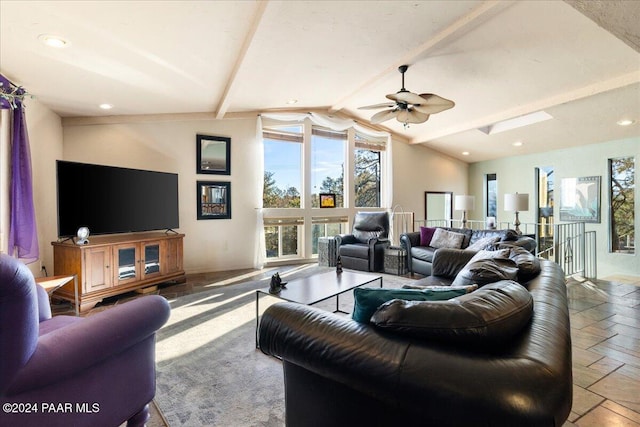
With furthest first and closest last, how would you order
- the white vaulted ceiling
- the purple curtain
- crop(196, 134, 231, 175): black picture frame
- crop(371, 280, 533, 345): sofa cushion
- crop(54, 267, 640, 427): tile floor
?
crop(196, 134, 231, 175): black picture frame
the purple curtain
the white vaulted ceiling
crop(54, 267, 640, 427): tile floor
crop(371, 280, 533, 345): sofa cushion

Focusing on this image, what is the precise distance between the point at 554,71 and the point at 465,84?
103cm

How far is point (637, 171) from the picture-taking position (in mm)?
5770

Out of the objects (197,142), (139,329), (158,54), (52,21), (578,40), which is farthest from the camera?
(197,142)

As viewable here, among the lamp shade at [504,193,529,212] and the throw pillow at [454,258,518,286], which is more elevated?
the lamp shade at [504,193,529,212]

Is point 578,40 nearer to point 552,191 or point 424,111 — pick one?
point 424,111

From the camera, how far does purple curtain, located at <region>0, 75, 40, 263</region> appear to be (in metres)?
3.02

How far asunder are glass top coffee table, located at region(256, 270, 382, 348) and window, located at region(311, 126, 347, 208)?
10.4 feet

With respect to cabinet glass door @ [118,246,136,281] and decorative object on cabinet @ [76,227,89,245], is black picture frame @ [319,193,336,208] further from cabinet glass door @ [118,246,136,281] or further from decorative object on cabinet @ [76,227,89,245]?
decorative object on cabinet @ [76,227,89,245]

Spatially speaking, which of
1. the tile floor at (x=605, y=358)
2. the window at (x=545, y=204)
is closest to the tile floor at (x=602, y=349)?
the tile floor at (x=605, y=358)

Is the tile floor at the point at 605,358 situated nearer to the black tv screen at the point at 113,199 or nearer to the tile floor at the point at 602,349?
the tile floor at the point at 602,349

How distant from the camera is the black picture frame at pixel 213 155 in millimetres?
5109

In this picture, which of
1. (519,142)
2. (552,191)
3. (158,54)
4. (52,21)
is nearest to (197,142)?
(158,54)

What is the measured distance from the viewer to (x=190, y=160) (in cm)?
A: 504

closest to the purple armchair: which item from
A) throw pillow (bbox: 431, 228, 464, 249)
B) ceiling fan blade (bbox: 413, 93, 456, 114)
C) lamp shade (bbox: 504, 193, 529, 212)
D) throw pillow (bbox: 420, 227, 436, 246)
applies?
ceiling fan blade (bbox: 413, 93, 456, 114)
